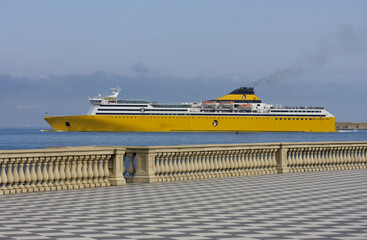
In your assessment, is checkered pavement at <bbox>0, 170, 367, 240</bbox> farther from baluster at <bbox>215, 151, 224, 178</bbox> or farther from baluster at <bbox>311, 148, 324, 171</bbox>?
baluster at <bbox>311, 148, 324, 171</bbox>

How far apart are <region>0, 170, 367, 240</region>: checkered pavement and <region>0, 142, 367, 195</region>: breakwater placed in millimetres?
401

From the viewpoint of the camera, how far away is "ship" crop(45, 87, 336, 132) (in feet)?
441

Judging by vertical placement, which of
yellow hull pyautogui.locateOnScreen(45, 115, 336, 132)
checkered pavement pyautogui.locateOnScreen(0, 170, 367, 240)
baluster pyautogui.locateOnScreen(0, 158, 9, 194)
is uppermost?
yellow hull pyautogui.locateOnScreen(45, 115, 336, 132)

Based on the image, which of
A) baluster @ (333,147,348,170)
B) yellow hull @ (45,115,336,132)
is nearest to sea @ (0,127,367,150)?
yellow hull @ (45,115,336,132)

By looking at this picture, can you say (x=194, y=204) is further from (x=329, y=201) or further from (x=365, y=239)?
(x=365, y=239)

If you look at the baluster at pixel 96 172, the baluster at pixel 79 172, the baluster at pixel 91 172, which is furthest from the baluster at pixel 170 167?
the baluster at pixel 79 172

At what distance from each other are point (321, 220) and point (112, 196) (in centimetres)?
414

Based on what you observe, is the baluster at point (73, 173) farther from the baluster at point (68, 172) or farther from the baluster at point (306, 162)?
the baluster at point (306, 162)

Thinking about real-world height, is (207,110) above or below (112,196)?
above

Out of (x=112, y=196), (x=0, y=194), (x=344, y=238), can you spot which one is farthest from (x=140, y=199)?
(x=344, y=238)

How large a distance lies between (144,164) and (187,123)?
409ft

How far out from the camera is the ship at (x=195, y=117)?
134500 millimetres

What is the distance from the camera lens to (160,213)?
8898mm

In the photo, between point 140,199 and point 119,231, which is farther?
point 140,199
